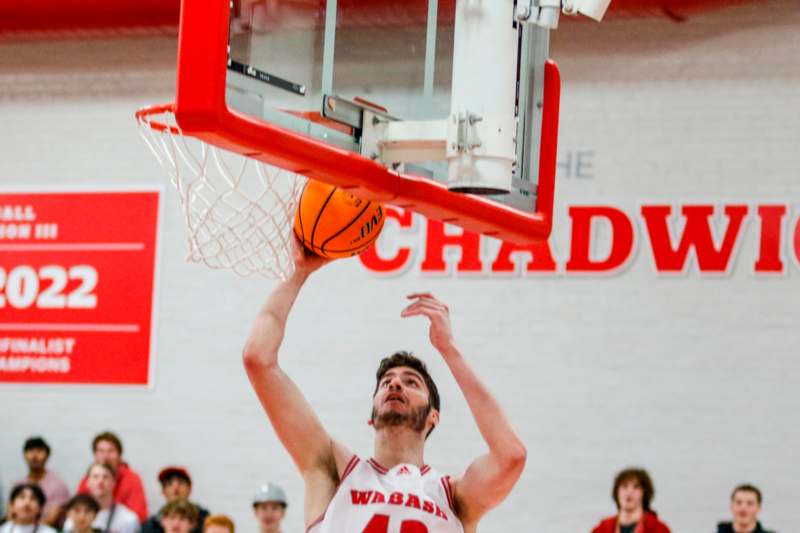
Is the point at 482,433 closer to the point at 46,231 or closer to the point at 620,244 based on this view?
the point at 620,244

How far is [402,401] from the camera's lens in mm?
4863

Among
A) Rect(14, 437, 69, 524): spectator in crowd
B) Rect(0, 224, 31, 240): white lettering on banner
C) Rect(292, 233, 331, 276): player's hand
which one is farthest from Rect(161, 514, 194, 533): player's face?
Rect(292, 233, 331, 276): player's hand

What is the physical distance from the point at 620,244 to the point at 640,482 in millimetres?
1660

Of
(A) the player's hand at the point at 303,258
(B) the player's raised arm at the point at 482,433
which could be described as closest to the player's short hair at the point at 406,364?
(B) the player's raised arm at the point at 482,433

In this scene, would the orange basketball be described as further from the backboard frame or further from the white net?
the backboard frame

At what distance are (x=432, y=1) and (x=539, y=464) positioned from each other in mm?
5686

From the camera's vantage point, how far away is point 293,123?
3.78 meters

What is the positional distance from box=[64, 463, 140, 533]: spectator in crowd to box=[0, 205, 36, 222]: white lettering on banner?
2196 millimetres

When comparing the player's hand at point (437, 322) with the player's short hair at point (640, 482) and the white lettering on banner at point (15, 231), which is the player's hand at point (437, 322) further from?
the white lettering on banner at point (15, 231)

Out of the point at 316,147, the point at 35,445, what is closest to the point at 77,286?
the point at 35,445

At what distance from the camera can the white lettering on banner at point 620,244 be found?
9250mm

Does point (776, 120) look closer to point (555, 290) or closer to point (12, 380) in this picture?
point (555, 290)

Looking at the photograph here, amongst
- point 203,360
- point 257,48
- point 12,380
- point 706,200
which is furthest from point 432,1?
point 12,380

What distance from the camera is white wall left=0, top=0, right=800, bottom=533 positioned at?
913 centimetres
